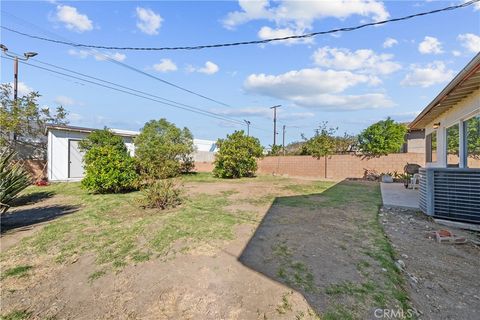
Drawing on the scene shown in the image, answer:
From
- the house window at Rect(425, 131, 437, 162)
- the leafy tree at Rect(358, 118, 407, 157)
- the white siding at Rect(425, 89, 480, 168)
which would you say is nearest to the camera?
the white siding at Rect(425, 89, 480, 168)

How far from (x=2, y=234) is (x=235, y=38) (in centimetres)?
712

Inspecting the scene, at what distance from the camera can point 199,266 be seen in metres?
3.20

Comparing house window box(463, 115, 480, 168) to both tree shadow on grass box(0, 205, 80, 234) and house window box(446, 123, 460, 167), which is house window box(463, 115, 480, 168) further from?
tree shadow on grass box(0, 205, 80, 234)

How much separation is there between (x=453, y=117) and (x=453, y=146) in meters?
0.83

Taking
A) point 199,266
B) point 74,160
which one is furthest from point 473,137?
point 74,160

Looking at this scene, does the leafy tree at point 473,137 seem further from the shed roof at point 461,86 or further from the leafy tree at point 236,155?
the leafy tree at point 236,155

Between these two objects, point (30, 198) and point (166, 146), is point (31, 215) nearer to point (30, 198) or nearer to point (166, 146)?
point (30, 198)

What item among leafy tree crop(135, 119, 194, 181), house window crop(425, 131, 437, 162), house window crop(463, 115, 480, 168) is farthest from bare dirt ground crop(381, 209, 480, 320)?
leafy tree crop(135, 119, 194, 181)

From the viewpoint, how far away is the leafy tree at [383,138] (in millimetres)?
14961

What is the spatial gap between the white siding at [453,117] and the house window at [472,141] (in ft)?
0.55

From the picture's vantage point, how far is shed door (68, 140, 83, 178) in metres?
14.3

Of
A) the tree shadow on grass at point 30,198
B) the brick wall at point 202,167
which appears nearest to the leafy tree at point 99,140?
the tree shadow on grass at point 30,198

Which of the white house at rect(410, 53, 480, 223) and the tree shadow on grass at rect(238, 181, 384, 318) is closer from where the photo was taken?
the tree shadow on grass at rect(238, 181, 384, 318)

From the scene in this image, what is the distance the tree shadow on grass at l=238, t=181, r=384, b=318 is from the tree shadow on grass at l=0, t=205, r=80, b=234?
15.8 ft
